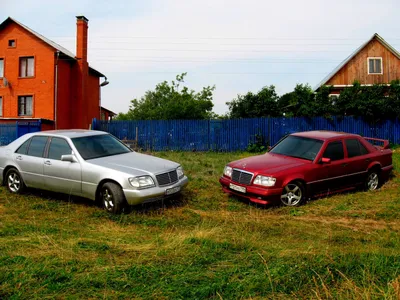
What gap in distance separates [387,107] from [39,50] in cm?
2291

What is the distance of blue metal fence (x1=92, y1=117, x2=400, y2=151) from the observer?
17.5m

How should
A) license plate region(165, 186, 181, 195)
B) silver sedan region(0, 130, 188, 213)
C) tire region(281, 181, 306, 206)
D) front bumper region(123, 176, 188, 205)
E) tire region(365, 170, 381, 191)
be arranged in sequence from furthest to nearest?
tire region(365, 170, 381, 191) < tire region(281, 181, 306, 206) < license plate region(165, 186, 181, 195) < silver sedan region(0, 130, 188, 213) < front bumper region(123, 176, 188, 205)

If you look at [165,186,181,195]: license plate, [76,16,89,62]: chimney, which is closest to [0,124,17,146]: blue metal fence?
[76,16,89,62]: chimney

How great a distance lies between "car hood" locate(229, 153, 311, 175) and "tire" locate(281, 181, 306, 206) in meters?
0.36

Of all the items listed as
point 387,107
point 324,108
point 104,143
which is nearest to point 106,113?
point 324,108

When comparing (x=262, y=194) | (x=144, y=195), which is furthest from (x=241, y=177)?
(x=144, y=195)

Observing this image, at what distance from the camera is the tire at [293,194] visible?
6.51 m

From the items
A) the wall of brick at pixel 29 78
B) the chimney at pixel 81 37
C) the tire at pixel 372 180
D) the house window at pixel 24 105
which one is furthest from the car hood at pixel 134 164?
the house window at pixel 24 105

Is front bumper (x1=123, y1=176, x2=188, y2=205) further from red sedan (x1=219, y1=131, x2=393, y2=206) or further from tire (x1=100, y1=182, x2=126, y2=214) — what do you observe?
red sedan (x1=219, y1=131, x2=393, y2=206)

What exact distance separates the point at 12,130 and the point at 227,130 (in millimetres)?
12397

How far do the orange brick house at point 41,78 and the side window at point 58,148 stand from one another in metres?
18.3

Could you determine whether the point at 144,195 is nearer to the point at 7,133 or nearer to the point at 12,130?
the point at 12,130

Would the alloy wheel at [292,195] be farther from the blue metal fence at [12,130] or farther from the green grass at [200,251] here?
the blue metal fence at [12,130]

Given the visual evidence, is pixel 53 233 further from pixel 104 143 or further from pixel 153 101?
pixel 153 101
